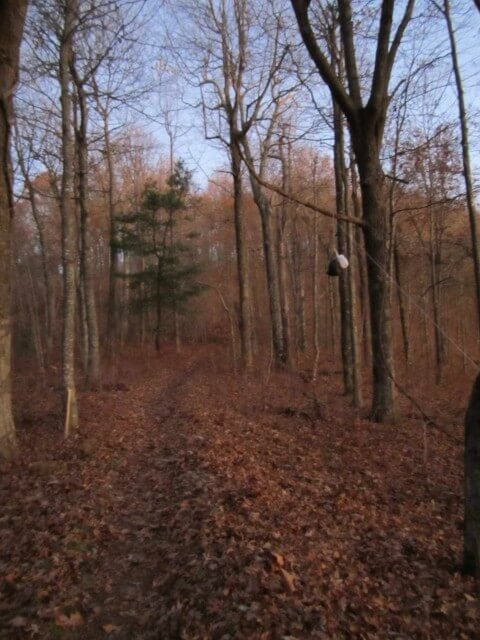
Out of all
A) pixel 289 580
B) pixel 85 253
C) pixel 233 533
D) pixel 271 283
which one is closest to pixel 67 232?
pixel 85 253

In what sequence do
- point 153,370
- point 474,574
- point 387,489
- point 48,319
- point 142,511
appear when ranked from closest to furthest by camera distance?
point 474,574
point 142,511
point 387,489
point 153,370
point 48,319

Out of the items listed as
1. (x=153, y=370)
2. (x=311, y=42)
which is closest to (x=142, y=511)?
(x=311, y=42)

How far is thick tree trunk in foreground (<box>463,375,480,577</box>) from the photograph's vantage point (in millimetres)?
3760

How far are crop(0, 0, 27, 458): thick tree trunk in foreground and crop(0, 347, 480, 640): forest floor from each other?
0.66m

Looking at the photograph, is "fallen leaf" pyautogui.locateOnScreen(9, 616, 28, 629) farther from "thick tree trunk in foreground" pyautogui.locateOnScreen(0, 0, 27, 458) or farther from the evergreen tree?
the evergreen tree

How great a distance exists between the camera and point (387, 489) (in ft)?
20.6

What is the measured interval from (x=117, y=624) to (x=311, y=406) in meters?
7.91

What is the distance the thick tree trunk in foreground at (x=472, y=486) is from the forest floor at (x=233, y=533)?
0.61ft

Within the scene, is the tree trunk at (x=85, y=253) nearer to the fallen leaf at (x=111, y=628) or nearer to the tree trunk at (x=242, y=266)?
the tree trunk at (x=242, y=266)

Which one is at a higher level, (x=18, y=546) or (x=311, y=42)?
(x=311, y=42)

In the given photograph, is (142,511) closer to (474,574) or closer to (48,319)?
(474,574)

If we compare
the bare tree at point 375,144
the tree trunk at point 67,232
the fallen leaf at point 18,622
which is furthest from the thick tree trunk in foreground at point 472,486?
the tree trunk at point 67,232

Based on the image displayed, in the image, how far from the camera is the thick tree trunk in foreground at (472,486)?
3760mm

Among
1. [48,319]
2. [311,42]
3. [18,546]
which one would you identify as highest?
[311,42]
